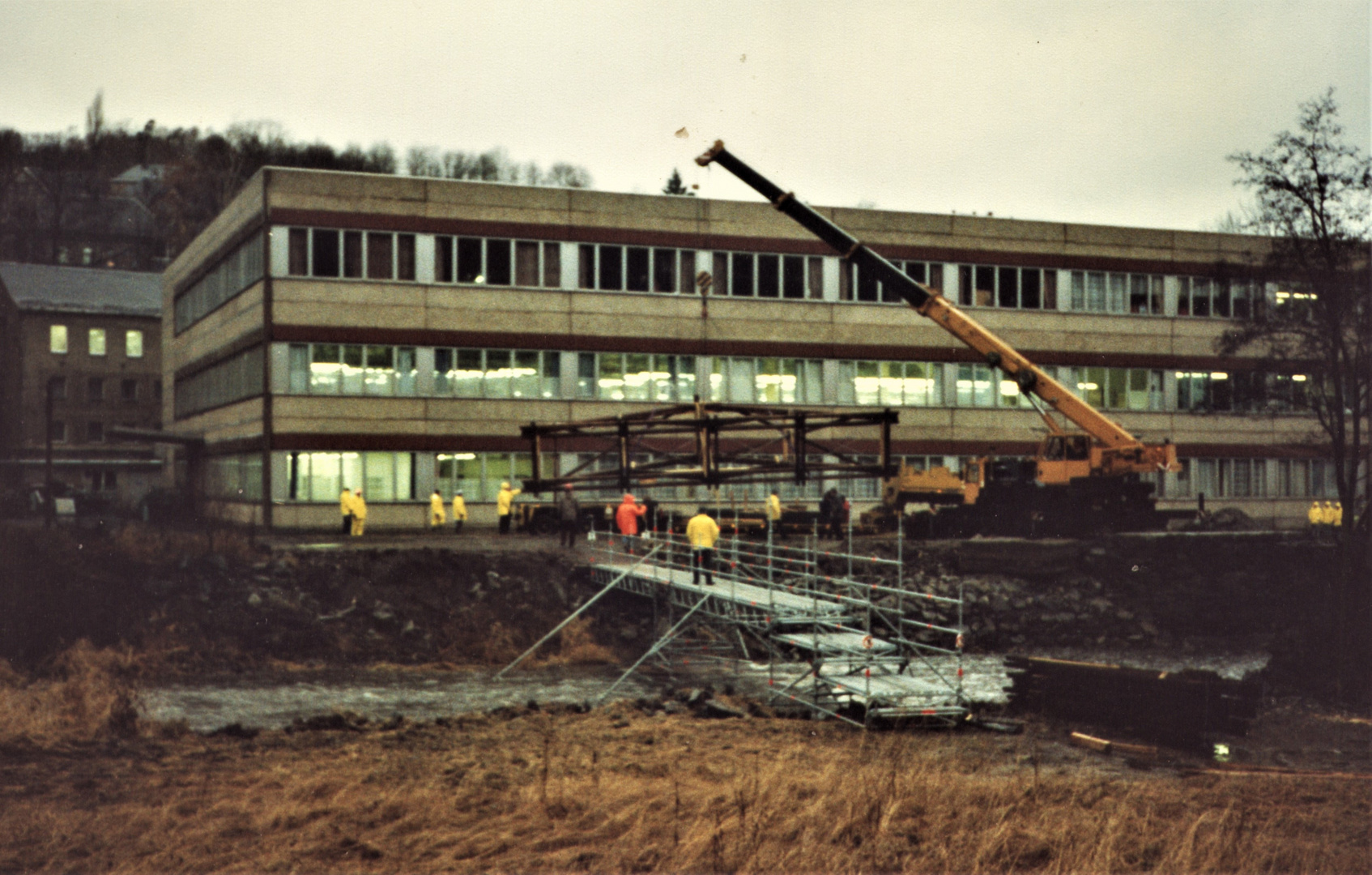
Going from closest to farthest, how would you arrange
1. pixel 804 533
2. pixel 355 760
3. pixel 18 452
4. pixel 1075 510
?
pixel 355 760 < pixel 1075 510 < pixel 804 533 < pixel 18 452

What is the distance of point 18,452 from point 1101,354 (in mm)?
58480

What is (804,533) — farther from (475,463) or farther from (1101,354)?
(1101,354)

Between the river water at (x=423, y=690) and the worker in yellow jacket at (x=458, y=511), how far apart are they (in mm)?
12100

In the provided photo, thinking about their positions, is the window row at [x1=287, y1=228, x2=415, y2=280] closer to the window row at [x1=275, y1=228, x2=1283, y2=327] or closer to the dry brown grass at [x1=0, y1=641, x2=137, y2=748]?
the window row at [x1=275, y1=228, x2=1283, y2=327]

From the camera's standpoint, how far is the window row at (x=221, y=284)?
43.9m

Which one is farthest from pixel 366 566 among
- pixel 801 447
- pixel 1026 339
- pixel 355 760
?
pixel 1026 339

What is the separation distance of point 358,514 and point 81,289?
155ft

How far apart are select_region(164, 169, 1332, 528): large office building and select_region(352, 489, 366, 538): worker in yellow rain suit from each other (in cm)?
252

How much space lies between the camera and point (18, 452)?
2697 inches

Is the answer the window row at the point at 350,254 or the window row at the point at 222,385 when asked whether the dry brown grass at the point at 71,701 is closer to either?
the window row at the point at 222,385

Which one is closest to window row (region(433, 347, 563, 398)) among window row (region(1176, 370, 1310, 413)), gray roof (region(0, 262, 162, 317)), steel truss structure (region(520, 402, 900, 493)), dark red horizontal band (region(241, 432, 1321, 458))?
dark red horizontal band (region(241, 432, 1321, 458))

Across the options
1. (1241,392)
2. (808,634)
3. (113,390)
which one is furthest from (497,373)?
(113,390)

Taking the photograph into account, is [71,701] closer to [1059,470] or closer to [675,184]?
[1059,470]

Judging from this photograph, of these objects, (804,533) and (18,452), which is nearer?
(804,533)
